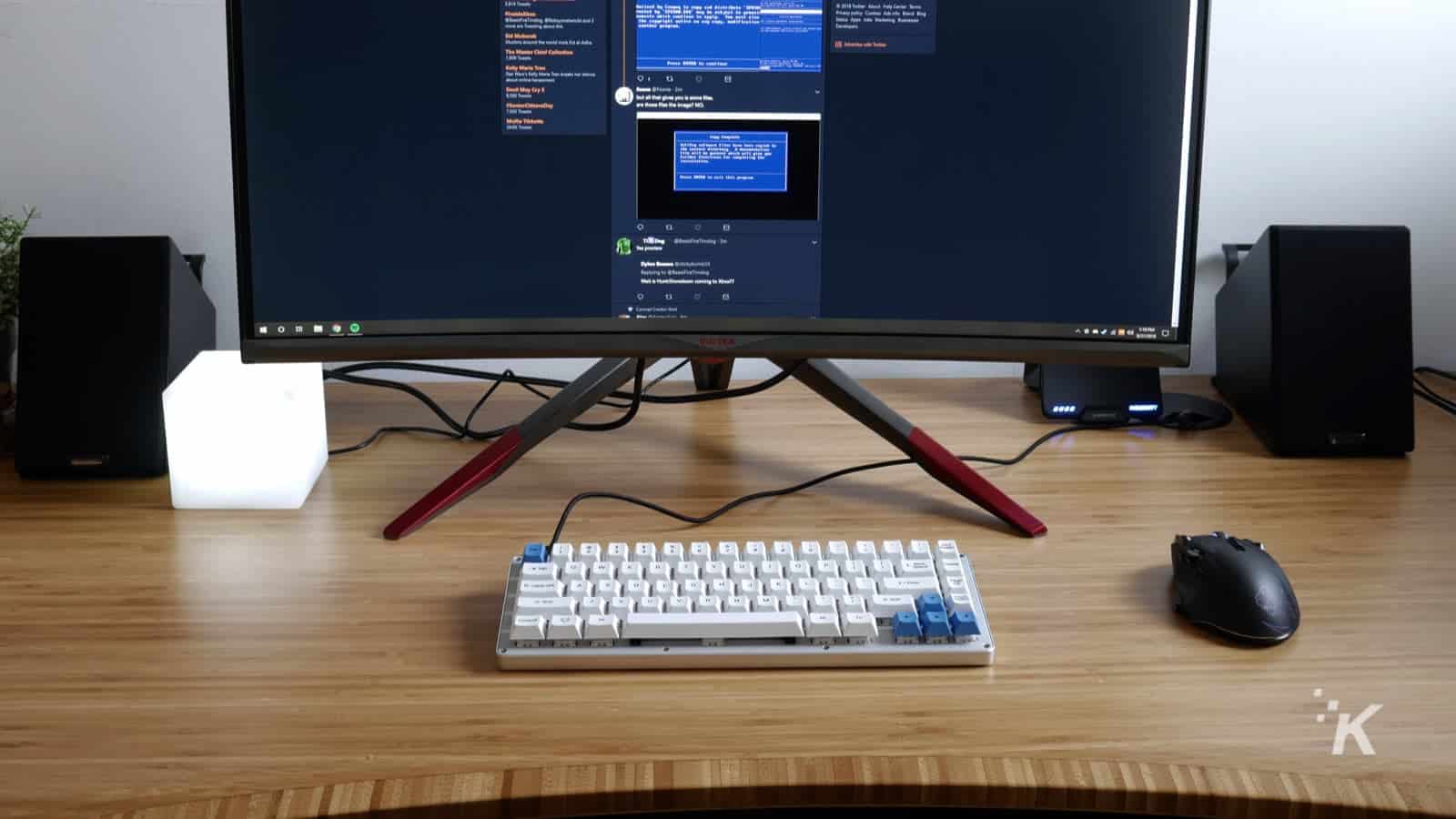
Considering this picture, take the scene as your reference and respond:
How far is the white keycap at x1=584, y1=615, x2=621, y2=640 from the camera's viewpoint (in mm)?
815

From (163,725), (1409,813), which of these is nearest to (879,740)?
(1409,813)

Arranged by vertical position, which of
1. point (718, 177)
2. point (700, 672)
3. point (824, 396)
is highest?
point (718, 177)

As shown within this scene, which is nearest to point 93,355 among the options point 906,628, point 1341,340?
point 906,628

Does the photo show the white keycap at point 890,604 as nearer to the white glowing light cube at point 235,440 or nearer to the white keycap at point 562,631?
the white keycap at point 562,631

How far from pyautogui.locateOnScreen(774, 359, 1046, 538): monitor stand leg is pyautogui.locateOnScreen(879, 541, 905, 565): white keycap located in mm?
153

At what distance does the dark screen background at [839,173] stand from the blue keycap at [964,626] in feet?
0.98

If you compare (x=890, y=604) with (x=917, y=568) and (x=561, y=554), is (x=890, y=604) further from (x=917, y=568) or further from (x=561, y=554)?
(x=561, y=554)

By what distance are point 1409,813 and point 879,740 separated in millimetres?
275

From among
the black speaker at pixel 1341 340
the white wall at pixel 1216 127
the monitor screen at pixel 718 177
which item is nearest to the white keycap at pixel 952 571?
the monitor screen at pixel 718 177

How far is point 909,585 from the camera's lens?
0.87 meters

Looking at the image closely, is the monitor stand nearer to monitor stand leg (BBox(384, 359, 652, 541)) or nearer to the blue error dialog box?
monitor stand leg (BBox(384, 359, 652, 541))

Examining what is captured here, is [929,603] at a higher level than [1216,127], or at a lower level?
lower

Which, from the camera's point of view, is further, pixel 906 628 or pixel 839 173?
pixel 839 173

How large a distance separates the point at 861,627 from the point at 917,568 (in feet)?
0.30
